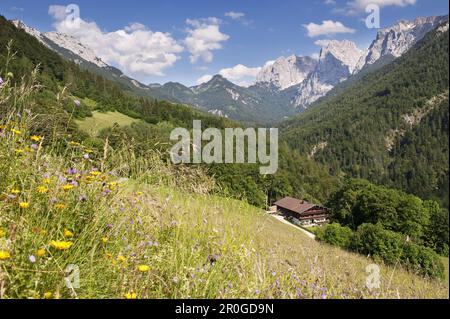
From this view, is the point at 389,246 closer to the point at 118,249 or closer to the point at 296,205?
the point at 118,249

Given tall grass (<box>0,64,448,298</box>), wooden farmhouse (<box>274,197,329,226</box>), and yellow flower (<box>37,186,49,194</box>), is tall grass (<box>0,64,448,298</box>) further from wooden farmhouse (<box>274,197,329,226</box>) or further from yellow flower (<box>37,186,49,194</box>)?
wooden farmhouse (<box>274,197,329,226</box>)

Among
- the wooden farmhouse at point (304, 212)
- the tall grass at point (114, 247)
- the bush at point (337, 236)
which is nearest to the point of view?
the tall grass at point (114, 247)

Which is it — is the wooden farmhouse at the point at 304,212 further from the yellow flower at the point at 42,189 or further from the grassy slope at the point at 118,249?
the yellow flower at the point at 42,189

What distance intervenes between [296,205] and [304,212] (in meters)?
3.24

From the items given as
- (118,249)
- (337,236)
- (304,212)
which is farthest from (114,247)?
(304,212)

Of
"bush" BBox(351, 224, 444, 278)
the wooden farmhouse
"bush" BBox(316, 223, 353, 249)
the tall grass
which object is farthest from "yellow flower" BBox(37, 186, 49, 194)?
the wooden farmhouse

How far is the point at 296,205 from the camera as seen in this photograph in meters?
68.2

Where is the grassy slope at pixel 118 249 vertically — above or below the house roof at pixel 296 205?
above

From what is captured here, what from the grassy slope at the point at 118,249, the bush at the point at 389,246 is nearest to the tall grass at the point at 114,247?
the grassy slope at the point at 118,249

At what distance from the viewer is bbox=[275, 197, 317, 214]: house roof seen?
65.7 m

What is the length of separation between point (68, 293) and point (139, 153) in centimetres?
303

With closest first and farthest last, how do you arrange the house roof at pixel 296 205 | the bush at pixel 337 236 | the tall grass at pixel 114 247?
the tall grass at pixel 114 247
the bush at pixel 337 236
the house roof at pixel 296 205

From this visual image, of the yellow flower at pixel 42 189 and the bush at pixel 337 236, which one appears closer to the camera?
the yellow flower at pixel 42 189

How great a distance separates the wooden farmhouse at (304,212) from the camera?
65062mm
